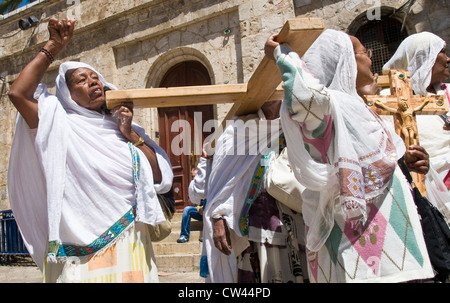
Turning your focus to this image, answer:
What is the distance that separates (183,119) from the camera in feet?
26.7

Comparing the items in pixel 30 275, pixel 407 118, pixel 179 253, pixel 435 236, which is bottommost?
pixel 30 275

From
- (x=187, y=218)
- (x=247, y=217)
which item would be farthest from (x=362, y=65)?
(x=187, y=218)

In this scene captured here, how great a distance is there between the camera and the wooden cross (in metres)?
1.92

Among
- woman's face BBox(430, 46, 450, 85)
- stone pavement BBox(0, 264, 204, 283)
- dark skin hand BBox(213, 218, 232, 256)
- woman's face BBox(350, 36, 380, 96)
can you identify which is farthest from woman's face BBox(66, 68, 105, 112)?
stone pavement BBox(0, 264, 204, 283)

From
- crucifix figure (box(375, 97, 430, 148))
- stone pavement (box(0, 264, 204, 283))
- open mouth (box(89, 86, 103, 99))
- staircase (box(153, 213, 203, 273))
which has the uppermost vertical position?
open mouth (box(89, 86, 103, 99))

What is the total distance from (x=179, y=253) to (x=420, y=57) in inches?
167

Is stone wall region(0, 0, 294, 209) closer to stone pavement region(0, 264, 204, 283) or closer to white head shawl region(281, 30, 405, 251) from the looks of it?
stone pavement region(0, 264, 204, 283)

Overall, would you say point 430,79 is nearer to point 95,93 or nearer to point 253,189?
point 253,189

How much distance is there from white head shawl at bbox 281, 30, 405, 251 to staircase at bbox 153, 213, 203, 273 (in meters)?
3.79

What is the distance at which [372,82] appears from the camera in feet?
6.65

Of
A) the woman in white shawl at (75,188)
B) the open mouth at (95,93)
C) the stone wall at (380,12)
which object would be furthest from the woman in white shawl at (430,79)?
the stone wall at (380,12)
